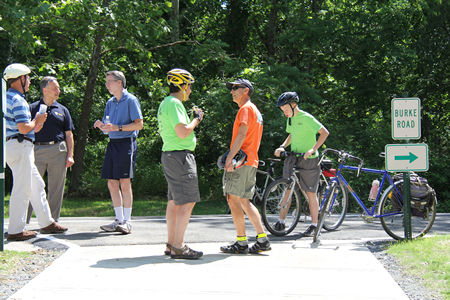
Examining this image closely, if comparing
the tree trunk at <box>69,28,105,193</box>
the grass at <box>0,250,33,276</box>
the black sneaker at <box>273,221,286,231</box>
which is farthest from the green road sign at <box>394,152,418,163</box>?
the tree trunk at <box>69,28,105,193</box>

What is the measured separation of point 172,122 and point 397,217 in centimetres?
343

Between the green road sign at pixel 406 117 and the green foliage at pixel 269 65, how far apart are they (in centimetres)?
656

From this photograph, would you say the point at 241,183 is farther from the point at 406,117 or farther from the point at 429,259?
the point at 406,117

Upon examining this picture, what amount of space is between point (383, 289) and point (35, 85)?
14930 millimetres

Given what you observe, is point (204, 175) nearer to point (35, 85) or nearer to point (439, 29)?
point (35, 85)

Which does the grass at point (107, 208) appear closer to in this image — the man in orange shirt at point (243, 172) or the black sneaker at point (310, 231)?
the black sneaker at point (310, 231)

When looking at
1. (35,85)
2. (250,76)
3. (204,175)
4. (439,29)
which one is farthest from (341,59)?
(35,85)

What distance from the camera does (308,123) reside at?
8.29 metres

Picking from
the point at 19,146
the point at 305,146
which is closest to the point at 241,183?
the point at 305,146

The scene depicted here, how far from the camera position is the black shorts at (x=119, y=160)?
314 inches

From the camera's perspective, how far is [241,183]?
6754mm

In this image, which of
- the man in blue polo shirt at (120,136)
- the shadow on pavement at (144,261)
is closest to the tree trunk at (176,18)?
the man in blue polo shirt at (120,136)

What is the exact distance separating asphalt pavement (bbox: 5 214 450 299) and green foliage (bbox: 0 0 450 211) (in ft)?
21.3

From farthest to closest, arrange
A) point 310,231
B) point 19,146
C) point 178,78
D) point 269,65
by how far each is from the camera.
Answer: point 269,65, point 310,231, point 19,146, point 178,78
